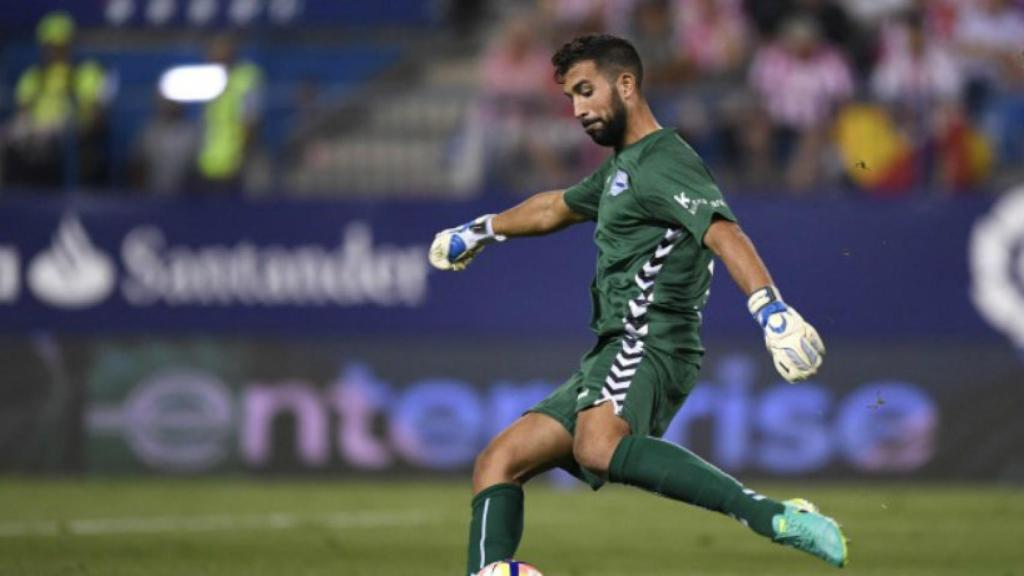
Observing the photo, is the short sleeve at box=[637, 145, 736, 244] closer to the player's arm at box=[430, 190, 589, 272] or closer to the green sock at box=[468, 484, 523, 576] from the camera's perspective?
the player's arm at box=[430, 190, 589, 272]

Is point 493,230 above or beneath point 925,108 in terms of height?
beneath

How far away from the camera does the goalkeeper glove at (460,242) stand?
796 centimetres

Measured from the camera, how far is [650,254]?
7234 millimetres

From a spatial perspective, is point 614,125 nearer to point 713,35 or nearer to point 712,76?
point 712,76

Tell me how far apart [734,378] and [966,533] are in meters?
4.20

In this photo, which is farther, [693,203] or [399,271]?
[399,271]

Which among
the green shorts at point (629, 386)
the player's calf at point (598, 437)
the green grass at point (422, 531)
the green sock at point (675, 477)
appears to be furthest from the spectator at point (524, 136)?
the green sock at point (675, 477)

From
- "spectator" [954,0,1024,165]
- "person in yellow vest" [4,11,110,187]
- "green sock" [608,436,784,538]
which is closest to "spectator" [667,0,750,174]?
"spectator" [954,0,1024,165]

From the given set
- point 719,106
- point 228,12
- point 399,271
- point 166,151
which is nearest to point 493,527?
point 719,106

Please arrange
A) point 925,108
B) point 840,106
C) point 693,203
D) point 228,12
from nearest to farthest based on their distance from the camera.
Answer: point 693,203
point 925,108
point 840,106
point 228,12

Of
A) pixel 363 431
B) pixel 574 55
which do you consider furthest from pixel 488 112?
pixel 574 55

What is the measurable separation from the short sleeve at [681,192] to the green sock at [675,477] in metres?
0.78

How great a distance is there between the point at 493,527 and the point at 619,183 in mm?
1311

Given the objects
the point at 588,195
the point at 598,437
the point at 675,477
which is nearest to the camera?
the point at 675,477
